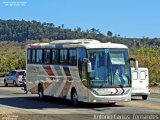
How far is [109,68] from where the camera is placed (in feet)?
74.1

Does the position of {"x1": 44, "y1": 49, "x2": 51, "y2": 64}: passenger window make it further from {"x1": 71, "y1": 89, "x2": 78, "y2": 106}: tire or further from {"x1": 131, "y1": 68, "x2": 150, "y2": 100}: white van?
{"x1": 131, "y1": 68, "x2": 150, "y2": 100}: white van

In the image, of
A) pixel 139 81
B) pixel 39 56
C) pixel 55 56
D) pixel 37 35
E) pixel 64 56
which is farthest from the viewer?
pixel 37 35

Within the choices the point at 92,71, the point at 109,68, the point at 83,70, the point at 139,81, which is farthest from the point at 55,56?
the point at 139,81

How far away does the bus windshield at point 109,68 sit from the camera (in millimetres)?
22469

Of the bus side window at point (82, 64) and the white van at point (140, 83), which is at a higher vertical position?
the bus side window at point (82, 64)

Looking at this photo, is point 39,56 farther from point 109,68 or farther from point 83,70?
point 109,68

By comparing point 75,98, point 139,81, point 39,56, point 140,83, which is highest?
point 39,56

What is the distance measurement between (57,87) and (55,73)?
2.51 ft

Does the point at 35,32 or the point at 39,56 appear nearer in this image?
the point at 39,56

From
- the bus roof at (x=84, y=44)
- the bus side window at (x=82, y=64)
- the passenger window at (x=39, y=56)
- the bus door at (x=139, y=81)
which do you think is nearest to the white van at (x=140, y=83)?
the bus door at (x=139, y=81)

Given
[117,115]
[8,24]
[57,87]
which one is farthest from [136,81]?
[8,24]

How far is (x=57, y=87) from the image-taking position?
26172mm

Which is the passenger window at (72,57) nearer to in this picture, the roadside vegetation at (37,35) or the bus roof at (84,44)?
the bus roof at (84,44)

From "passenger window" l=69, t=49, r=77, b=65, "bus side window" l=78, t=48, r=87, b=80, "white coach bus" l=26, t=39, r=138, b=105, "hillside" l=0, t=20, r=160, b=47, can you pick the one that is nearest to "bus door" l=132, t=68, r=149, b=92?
"white coach bus" l=26, t=39, r=138, b=105
